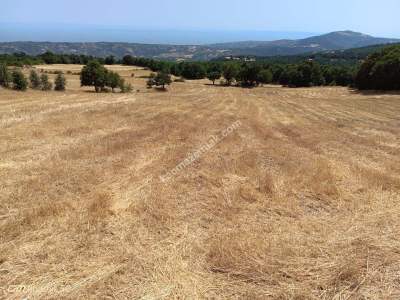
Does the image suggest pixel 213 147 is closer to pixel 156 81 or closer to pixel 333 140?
pixel 333 140

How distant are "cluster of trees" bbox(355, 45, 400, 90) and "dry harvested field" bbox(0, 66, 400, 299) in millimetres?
45111

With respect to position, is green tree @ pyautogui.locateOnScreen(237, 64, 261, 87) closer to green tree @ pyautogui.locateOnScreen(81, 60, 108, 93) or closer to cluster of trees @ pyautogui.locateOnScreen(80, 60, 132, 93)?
cluster of trees @ pyautogui.locateOnScreen(80, 60, 132, 93)

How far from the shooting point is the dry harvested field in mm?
5633

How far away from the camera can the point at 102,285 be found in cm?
550

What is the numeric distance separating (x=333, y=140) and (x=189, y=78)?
342ft

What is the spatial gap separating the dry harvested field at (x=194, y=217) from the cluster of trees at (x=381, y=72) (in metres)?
45.1

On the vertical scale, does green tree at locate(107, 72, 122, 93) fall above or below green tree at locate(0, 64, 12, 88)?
below

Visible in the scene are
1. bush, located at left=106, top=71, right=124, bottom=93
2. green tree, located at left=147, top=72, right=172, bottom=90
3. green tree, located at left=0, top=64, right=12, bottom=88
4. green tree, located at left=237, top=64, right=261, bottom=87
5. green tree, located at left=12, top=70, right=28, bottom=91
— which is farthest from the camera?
green tree, located at left=237, top=64, right=261, bottom=87

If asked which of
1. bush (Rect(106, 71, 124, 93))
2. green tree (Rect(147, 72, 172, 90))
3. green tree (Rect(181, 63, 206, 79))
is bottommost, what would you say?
green tree (Rect(181, 63, 206, 79))

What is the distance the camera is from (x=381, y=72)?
56.4 meters

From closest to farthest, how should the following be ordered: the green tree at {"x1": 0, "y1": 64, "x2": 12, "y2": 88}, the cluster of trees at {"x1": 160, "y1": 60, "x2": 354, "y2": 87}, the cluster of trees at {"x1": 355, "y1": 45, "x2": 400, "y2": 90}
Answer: the green tree at {"x1": 0, "y1": 64, "x2": 12, "y2": 88} < the cluster of trees at {"x1": 355, "y1": 45, "x2": 400, "y2": 90} < the cluster of trees at {"x1": 160, "y1": 60, "x2": 354, "y2": 87}

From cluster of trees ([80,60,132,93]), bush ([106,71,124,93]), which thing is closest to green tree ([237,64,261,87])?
bush ([106,71,124,93])

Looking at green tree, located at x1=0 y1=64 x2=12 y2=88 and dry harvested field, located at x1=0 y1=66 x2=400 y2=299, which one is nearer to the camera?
dry harvested field, located at x1=0 y1=66 x2=400 y2=299

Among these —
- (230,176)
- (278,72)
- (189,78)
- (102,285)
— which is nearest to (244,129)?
(230,176)
